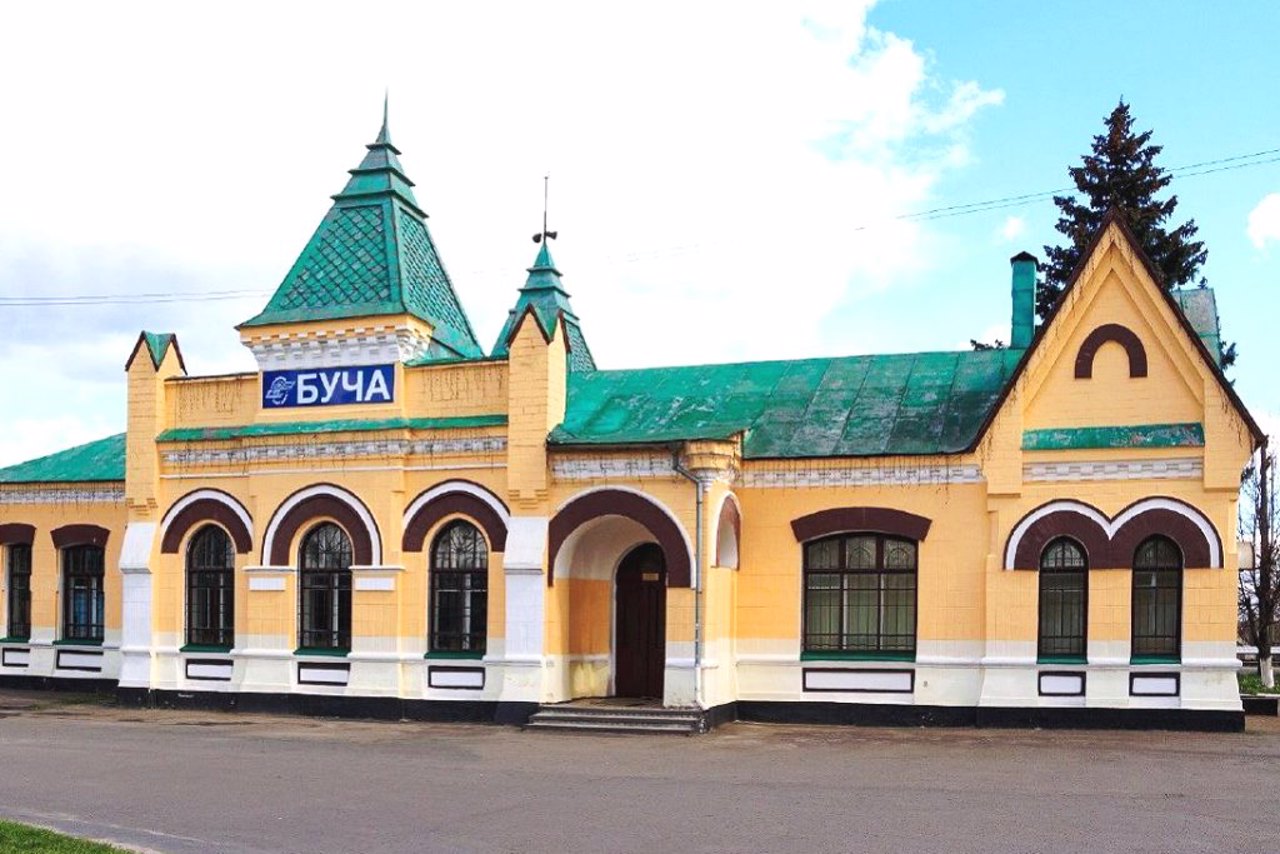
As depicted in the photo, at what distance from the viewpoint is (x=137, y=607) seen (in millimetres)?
21641

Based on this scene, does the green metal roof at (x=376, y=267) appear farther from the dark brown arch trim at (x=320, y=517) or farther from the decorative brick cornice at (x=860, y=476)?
the decorative brick cornice at (x=860, y=476)

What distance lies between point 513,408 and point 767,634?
16.5 ft

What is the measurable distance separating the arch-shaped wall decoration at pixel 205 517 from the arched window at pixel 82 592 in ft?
11.4

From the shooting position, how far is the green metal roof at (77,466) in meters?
24.6

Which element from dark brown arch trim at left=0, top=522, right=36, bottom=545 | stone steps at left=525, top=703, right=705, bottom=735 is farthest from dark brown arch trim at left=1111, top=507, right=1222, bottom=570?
dark brown arch trim at left=0, top=522, right=36, bottom=545

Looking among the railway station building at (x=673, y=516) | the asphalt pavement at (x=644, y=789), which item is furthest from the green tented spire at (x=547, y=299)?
the asphalt pavement at (x=644, y=789)

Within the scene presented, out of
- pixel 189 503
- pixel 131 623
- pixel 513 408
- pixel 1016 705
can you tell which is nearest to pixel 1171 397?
pixel 1016 705

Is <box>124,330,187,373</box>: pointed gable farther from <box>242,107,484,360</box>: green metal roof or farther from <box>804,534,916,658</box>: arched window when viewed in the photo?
<box>804,534,916,658</box>: arched window

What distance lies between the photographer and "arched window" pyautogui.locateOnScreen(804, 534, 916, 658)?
62.5 ft

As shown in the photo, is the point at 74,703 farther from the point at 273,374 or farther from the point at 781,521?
the point at 781,521

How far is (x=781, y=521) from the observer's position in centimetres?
1947

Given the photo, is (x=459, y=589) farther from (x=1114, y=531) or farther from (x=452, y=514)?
(x=1114, y=531)

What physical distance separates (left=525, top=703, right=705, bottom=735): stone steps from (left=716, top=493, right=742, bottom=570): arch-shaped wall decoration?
2389mm

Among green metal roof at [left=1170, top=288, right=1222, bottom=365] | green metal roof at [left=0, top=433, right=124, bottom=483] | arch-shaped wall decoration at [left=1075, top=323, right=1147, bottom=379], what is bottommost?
green metal roof at [left=0, top=433, right=124, bottom=483]
